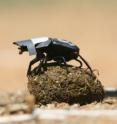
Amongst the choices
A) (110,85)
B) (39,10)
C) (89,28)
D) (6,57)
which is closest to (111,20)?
(89,28)

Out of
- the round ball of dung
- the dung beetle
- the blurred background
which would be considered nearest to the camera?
the round ball of dung

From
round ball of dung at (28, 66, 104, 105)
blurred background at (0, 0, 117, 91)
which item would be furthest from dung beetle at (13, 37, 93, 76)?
blurred background at (0, 0, 117, 91)

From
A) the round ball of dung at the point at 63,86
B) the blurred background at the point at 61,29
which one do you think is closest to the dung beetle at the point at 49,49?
the round ball of dung at the point at 63,86

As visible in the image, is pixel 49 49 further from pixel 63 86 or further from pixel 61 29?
pixel 61 29

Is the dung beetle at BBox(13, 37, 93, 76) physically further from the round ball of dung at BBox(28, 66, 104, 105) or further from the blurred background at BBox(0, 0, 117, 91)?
the blurred background at BBox(0, 0, 117, 91)

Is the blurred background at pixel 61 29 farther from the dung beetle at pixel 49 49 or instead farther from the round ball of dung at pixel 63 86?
the round ball of dung at pixel 63 86
